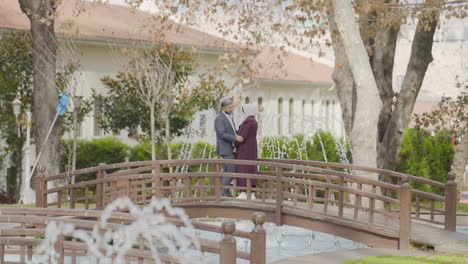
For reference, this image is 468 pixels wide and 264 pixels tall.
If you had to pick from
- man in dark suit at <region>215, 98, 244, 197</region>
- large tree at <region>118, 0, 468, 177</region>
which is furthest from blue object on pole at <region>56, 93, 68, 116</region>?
man in dark suit at <region>215, 98, 244, 197</region>

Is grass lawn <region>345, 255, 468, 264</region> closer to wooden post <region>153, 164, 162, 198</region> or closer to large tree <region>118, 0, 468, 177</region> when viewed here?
wooden post <region>153, 164, 162, 198</region>

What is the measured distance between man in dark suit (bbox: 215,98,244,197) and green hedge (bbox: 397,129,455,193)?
16.6 m

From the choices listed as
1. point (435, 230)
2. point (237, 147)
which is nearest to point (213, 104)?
point (237, 147)

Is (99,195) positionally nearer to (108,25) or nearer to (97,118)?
(97,118)

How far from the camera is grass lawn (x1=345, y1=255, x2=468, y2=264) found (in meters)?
13.2

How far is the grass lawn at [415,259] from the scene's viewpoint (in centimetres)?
1325

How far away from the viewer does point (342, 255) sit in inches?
546

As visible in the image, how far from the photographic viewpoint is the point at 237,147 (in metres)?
19.0

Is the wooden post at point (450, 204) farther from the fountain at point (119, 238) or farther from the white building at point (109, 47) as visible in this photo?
the white building at point (109, 47)

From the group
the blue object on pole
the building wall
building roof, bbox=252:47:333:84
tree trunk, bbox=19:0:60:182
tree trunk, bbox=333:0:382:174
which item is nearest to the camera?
tree trunk, bbox=333:0:382:174

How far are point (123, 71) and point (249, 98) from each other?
12.1 m

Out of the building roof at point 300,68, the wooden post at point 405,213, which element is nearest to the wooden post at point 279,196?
the wooden post at point 405,213

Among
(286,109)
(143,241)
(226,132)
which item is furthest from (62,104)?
(286,109)

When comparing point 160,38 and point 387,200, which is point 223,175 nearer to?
point 387,200
